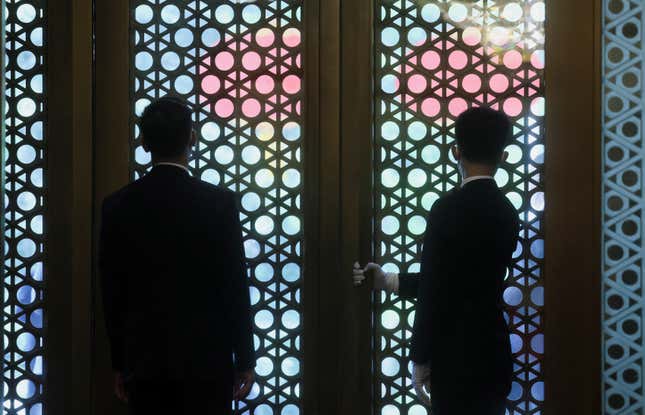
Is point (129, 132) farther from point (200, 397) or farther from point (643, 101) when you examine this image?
point (643, 101)

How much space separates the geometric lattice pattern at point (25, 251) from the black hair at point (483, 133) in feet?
5.09

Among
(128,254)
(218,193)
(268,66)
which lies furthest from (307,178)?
(128,254)

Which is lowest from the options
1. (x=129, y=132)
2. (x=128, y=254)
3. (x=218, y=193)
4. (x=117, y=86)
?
(x=128, y=254)

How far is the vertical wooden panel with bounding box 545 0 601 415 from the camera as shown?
8.05ft

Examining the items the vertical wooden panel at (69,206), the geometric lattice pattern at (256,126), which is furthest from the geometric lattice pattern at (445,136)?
the vertical wooden panel at (69,206)

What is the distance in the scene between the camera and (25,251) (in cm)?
255

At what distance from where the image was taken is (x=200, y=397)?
73.7 inches

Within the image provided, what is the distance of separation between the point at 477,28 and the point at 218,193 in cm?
121

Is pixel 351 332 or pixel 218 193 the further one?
pixel 351 332

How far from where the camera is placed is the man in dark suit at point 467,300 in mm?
1884

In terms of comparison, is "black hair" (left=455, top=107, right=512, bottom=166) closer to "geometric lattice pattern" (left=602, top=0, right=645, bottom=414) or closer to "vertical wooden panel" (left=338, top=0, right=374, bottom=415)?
"vertical wooden panel" (left=338, top=0, right=374, bottom=415)

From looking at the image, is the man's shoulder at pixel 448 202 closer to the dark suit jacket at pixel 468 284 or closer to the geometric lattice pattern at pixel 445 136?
the dark suit jacket at pixel 468 284

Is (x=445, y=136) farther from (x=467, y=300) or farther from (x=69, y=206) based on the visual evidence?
(x=69, y=206)

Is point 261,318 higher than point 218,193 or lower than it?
lower
